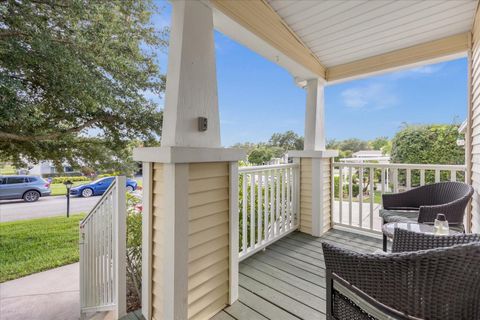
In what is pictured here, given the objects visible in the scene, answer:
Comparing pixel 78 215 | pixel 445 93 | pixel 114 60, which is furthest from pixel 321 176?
pixel 445 93

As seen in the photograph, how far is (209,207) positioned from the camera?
1804 mm

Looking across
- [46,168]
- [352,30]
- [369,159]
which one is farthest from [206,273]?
[46,168]

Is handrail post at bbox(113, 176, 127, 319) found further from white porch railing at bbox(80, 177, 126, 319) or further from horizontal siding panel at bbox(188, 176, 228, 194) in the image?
horizontal siding panel at bbox(188, 176, 228, 194)

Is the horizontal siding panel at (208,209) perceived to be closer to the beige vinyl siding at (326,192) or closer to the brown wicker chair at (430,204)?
the brown wicker chair at (430,204)

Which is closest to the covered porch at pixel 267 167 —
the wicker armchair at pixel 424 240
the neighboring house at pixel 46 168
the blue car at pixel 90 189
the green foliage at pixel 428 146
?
the wicker armchair at pixel 424 240

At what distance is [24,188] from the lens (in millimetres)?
8734

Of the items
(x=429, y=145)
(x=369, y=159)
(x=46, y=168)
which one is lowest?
(x=46, y=168)

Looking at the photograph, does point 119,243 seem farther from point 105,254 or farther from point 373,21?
point 373,21

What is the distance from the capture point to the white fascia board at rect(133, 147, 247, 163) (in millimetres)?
1468

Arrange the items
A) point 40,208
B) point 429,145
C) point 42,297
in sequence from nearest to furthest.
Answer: point 42,297
point 429,145
point 40,208

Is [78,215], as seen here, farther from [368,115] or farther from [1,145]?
[368,115]

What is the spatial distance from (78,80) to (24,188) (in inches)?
281

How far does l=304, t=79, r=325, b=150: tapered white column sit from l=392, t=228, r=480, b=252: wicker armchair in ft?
7.36

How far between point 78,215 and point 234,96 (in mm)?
9321
